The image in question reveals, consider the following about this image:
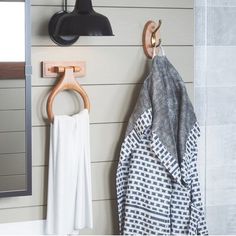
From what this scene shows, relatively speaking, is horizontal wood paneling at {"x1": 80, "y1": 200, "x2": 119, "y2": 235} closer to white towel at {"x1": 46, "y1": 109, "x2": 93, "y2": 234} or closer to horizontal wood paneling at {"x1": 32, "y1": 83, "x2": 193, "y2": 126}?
white towel at {"x1": 46, "y1": 109, "x2": 93, "y2": 234}

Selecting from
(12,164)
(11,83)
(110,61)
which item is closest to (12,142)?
(12,164)

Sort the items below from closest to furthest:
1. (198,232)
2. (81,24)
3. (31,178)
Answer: (81,24) → (31,178) → (198,232)

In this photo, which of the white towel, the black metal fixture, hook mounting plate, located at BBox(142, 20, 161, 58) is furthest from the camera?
hook mounting plate, located at BBox(142, 20, 161, 58)

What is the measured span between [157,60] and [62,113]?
340mm

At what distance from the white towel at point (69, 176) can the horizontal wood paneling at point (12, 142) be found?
0.09 metres

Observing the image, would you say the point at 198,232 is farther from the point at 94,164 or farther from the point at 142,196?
the point at 94,164

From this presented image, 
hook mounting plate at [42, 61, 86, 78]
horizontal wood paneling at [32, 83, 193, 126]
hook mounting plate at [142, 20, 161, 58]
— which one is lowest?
horizontal wood paneling at [32, 83, 193, 126]

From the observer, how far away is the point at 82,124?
1498 mm

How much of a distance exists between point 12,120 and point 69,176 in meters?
0.24

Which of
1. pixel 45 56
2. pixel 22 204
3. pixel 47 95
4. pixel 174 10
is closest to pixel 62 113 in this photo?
pixel 47 95

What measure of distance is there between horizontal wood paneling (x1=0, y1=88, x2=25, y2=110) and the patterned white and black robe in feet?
1.13

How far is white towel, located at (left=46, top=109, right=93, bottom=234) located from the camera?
147cm

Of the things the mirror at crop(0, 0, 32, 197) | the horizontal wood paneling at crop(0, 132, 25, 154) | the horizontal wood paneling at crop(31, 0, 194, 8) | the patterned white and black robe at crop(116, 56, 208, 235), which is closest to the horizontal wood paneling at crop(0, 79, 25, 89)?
the mirror at crop(0, 0, 32, 197)

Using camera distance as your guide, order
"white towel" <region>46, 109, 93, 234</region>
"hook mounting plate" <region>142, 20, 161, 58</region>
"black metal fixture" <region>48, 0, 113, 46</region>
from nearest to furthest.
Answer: "black metal fixture" <region>48, 0, 113, 46</region> < "white towel" <region>46, 109, 93, 234</region> < "hook mounting plate" <region>142, 20, 161, 58</region>
